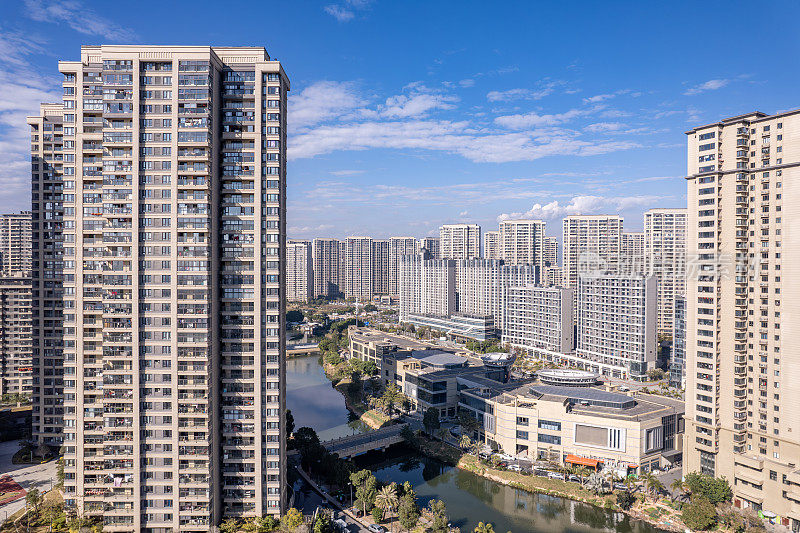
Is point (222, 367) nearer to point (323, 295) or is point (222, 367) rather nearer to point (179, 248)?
point (179, 248)

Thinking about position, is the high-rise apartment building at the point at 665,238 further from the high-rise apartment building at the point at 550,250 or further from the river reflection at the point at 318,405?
the river reflection at the point at 318,405

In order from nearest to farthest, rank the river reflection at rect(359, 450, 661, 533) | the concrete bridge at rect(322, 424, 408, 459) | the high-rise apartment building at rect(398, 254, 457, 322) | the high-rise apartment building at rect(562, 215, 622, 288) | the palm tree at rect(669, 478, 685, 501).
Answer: the river reflection at rect(359, 450, 661, 533), the palm tree at rect(669, 478, 685, 501), the concrete bridge at rect(322, 424, 408, 459), the high-rise apartment building at rect(562, 215, 622, 288), the high-rise apartment building at rect(398, 254, 457, 322)

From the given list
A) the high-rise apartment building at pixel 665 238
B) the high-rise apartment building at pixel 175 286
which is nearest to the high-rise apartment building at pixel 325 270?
the high-rise apartment building at pixel 665 238

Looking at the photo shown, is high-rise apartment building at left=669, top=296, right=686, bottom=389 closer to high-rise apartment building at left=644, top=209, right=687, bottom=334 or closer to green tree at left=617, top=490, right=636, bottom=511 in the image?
high-rise apartment building at left=644, top=209, right=687, bottom=334

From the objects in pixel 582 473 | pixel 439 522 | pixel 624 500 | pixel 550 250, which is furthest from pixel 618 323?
pixel 550 250

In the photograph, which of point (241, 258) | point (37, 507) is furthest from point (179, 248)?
point (37, 507)

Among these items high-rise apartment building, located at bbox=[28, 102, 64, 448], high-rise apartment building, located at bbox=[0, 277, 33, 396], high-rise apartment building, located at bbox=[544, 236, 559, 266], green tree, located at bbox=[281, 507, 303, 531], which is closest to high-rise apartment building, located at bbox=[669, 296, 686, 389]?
green tree, located at bbox=[281, 507, 303, 531]
